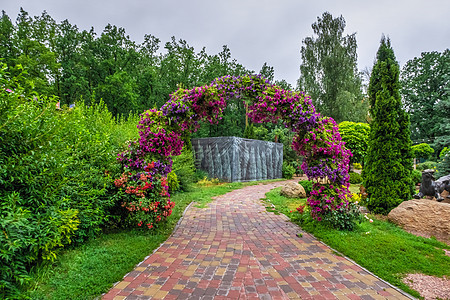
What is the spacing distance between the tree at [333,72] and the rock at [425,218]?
15828 mm

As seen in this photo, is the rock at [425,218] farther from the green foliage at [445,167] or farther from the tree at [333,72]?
the tree at [333,72]

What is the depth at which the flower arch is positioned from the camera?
4.19 m

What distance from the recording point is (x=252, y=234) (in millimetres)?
4340

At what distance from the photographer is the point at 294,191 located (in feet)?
26.1

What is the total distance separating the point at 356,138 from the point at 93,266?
12193mm

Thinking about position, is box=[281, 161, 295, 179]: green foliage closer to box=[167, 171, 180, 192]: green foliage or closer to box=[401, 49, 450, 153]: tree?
box=[167, 171, 180, 192]: green foliage

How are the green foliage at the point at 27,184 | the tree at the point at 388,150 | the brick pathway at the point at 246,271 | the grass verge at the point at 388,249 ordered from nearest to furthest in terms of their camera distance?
the green foliage at the point at 27,184
the brick pathway at the point at 246,271
the grass verge at the point at 388,249
the tree at the point at 388,150

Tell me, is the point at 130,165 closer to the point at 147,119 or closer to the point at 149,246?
the point at 147,119

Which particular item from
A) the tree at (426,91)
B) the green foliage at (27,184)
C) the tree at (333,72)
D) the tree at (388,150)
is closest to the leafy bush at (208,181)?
the tree at (388,150)

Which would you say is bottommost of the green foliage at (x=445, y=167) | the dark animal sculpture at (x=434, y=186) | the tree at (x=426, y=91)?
the dark animal sculpture at (x=434, y=186)

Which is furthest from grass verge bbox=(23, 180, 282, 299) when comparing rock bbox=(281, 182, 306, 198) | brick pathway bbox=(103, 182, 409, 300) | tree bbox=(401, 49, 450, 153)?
tree bbox=(401, 49, 450, 153)

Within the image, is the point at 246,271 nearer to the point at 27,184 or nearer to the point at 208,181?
the point at 27,184

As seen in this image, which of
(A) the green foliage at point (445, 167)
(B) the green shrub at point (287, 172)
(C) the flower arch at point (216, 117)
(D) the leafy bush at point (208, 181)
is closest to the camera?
(C) the flower arch at point (216, 117)

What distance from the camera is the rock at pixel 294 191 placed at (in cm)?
792
